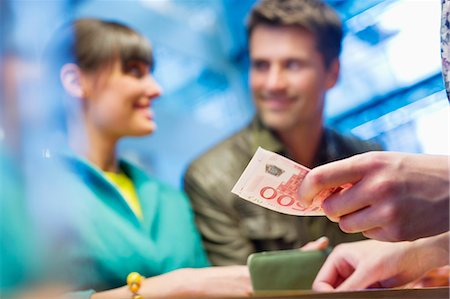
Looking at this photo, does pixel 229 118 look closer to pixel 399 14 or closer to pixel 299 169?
pixel 399 14

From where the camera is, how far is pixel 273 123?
3.82ft

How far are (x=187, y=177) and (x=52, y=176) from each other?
1.58ft

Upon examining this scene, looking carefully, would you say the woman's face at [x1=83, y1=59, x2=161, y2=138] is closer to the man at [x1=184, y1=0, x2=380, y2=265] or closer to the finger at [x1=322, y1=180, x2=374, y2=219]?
the man at [x1=184, y1=0, x2=380, y2=265]

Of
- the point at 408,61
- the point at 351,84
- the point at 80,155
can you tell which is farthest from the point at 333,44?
the point at 80,155

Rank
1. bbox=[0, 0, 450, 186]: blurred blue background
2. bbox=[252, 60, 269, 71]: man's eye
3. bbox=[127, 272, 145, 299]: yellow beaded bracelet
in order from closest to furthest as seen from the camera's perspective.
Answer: bbox=[127, 272, 145, 299]: yellow beaded bracelet < bbox=[0, 0, 450, 186]: blurred blue background < bbox=[252, 60, 269, 71]: man's eye

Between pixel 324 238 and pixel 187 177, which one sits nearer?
pixel 324 238

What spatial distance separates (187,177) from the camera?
119 centimetres

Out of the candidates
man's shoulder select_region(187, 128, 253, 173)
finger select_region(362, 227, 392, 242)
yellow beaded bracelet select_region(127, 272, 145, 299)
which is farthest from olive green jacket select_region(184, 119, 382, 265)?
finger select_region(362, 227, 392, 242)

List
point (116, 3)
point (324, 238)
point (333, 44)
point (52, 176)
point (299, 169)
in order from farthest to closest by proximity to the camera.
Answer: point (116, 3) → point (333, 44) → point (324, 238) → point (52, 176) → point (299, 169)

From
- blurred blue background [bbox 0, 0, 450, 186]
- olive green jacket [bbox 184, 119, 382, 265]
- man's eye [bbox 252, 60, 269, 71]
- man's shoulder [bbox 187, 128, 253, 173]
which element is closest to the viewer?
blurred blue background [bbox 0, 0, 450, 186]

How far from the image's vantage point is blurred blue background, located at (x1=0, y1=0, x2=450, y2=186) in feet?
2.62

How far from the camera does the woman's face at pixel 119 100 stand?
3.39ft

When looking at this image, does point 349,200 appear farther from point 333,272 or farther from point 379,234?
point 333,272

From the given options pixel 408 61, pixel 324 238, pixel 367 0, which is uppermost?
pixel 367 0
